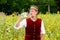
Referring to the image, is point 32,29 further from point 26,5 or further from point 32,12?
point 26,5

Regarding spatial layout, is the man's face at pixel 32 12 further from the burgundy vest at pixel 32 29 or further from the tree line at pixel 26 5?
the tree line at pixel 26 5

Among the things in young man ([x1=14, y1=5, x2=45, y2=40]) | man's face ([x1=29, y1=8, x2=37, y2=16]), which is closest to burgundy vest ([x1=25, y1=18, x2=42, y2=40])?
young man ([x1=14, y1=5, x2=45, y2=40])

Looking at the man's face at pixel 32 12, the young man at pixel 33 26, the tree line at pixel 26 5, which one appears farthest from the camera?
the tree line at pixel 26 5

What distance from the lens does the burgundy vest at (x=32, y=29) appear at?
6.00 m

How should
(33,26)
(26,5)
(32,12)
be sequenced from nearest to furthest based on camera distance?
(32,12) < (33,26) < (26,5)

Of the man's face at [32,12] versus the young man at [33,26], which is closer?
the man's face at [32,12]

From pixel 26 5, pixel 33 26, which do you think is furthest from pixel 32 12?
pixel 26 5

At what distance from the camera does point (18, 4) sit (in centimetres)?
3375

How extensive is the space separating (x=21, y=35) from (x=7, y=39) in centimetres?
69

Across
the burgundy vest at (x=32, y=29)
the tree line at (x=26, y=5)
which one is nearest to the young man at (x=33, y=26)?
the burgundy vest at (x=32, y=29)

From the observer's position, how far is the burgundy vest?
19.7ft

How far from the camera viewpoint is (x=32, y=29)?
6.01m

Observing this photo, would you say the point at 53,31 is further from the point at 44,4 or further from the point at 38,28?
the point at 44,4

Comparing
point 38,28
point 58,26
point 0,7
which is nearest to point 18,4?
point 0,7
